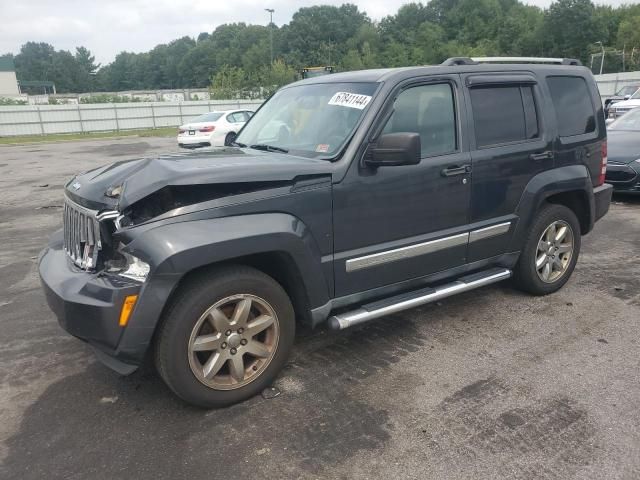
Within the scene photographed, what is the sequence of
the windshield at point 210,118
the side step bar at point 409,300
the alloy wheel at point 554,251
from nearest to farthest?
the side step bar at point 409,300, the alloy wheel at point 554,251, the windshield at point 210,118

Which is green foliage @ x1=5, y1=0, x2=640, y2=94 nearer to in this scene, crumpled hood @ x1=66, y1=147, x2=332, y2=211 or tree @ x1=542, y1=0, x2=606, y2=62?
tree @ x1=542, y1=0, x2=606, y2=62

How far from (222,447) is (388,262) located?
1.62 m

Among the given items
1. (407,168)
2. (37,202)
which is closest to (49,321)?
(407,168)

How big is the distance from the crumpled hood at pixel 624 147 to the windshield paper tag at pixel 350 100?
675 cm

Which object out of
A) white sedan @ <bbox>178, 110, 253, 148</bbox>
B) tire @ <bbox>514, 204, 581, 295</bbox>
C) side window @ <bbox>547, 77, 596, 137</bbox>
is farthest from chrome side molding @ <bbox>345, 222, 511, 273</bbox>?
white sedan @ <bbox>178, 110, 253, 148</bbox>

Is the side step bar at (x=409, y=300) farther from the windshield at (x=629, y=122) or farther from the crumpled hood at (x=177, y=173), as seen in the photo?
the windshield at (x=629, y=122)

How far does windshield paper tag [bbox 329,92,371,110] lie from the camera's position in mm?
3590

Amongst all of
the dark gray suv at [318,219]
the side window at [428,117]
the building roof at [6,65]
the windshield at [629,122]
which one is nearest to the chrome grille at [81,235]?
the dark gray suv at [318,219]

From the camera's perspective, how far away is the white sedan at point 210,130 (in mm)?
17375

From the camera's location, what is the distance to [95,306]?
2787 millimetres

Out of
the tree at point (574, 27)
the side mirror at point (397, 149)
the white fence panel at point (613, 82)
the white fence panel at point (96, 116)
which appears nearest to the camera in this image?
the side mirror at point (397, 149)

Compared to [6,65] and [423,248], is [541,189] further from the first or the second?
[6,65]

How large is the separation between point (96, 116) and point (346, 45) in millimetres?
80316

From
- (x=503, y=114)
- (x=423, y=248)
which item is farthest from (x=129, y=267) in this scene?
(x=503, y=114)
